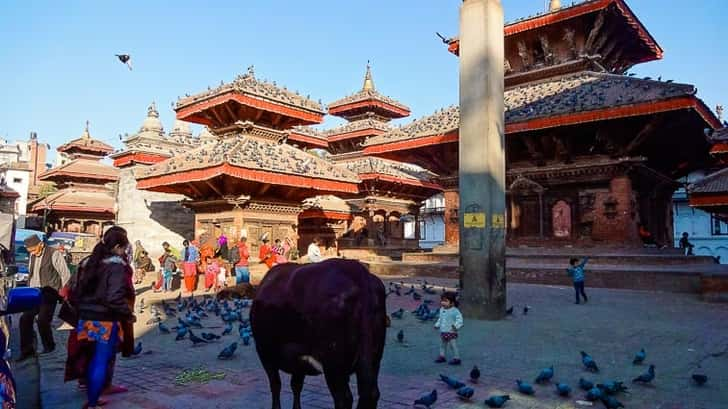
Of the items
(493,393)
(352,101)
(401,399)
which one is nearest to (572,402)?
(493,393)

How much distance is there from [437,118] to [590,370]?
17.2 metres

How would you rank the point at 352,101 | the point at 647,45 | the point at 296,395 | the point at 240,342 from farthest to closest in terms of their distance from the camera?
1. the point at 352,101
2. the point at 647,45
3. the point at 240,342
4. the point at 296,395

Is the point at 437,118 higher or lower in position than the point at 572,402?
higher

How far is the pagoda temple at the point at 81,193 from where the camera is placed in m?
36.7

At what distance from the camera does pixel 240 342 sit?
757cm

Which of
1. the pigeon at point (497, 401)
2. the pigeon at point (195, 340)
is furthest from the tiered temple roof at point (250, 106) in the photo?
the pigeon at point (497, 401)

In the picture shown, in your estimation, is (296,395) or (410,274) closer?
(296,395)

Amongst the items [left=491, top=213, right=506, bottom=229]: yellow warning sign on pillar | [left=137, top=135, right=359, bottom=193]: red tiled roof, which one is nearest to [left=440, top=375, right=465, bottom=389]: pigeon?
[left=491, top=213, right=506, bottom=229]: yellow warning sign on pillar

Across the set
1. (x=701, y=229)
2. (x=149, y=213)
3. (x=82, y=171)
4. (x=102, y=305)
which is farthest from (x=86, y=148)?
(x=701, y=229)

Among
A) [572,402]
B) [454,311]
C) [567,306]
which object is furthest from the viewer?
[567,306]

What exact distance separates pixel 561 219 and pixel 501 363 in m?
13.4

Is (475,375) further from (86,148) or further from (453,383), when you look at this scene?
(86,148)

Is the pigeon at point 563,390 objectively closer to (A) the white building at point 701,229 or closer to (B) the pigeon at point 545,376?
(B) the pigeon at point 545,376

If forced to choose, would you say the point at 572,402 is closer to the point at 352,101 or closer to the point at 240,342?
the point at 240,342
